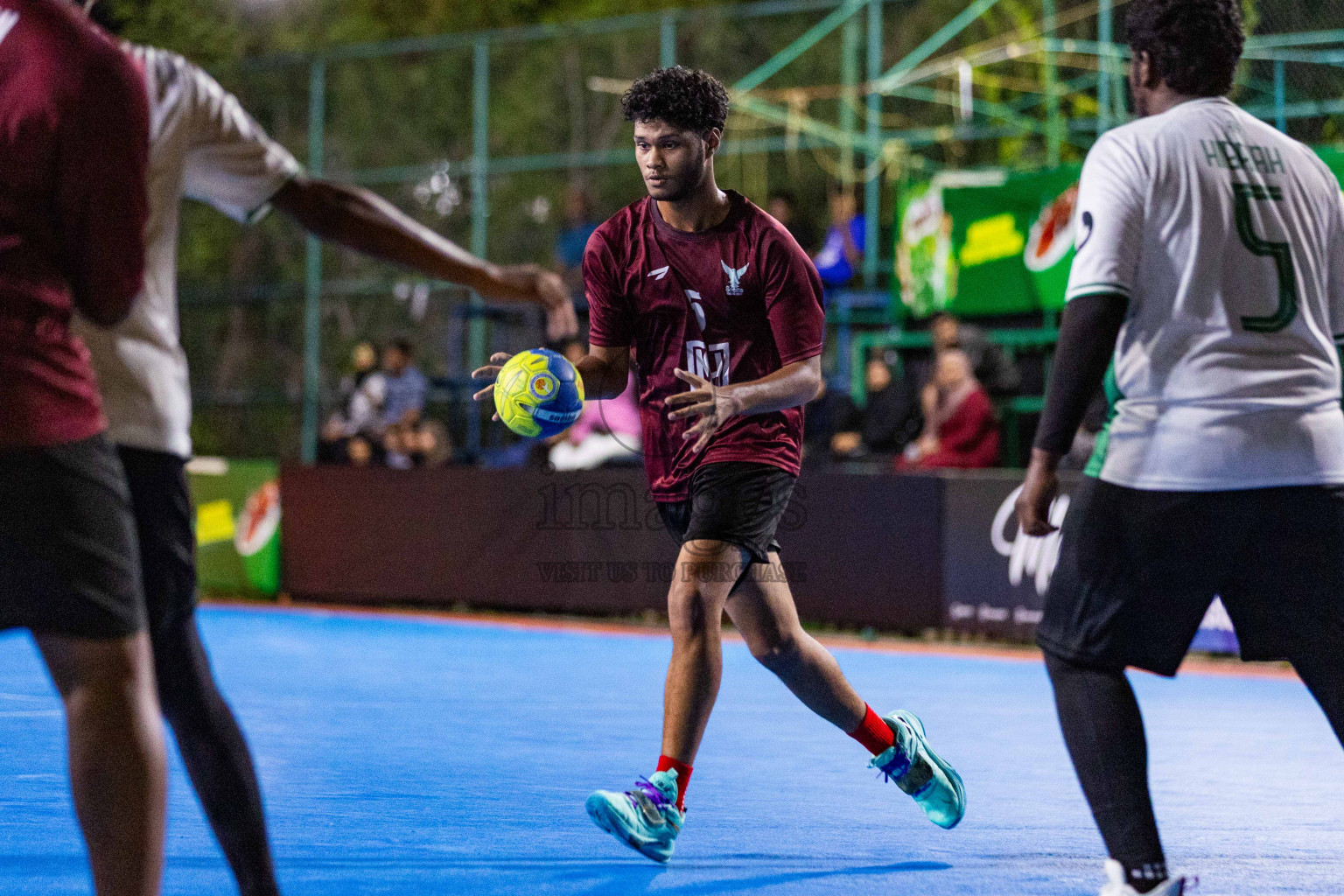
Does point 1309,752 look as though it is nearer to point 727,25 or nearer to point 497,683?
point 497,683

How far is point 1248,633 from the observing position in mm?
3535

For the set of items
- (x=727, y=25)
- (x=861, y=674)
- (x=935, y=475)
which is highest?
(x=727, y=25)

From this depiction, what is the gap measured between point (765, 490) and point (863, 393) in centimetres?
1039

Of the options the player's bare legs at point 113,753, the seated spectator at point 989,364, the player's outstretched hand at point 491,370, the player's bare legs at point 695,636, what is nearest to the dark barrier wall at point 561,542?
the seated spectator at point 989,364

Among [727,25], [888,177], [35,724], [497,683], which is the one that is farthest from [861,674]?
[727,25]

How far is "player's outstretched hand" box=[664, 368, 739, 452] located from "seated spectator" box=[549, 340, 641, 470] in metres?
9.31

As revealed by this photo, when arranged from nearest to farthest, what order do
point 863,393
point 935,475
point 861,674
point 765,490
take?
point 765,490
point 861,674
point 935,475
point 863,393

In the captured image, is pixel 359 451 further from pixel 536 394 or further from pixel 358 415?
pixel 536 394

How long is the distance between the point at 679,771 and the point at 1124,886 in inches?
61.8

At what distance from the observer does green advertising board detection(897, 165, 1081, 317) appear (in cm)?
1327

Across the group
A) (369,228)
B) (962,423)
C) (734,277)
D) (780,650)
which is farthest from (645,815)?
(962,423)

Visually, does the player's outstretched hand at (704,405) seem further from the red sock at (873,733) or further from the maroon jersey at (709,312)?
the red sock at (873,733)

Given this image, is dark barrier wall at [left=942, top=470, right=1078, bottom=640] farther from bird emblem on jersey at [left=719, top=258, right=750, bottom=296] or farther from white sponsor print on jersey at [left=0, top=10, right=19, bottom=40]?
white sponsor print on jersey at [left=0, top=10, right=19, bottom=40]

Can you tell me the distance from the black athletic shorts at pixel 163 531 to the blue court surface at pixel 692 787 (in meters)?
1.21
